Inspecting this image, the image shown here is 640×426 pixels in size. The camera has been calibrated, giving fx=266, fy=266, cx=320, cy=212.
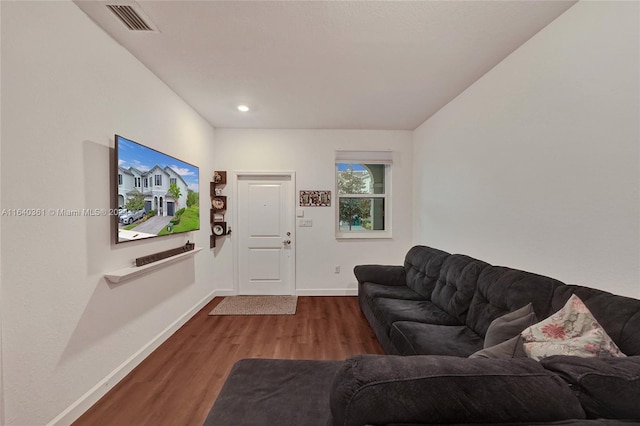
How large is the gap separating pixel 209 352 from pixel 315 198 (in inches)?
98.1

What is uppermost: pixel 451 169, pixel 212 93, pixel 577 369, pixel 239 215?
pixel 212 93

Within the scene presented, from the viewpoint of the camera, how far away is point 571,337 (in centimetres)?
114

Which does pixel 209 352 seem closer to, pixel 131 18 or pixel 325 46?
pixel 131 18

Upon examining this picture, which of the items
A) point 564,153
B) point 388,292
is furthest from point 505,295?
point 388,292

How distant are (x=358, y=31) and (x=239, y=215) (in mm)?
3094

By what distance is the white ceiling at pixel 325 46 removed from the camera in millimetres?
1693

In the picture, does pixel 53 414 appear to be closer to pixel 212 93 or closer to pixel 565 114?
pixel 212 93

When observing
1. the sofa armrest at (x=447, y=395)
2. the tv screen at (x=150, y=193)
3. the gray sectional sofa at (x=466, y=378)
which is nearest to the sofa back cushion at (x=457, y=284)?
the gray sectional sofa at (x=466, y=378)

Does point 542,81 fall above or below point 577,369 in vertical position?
above

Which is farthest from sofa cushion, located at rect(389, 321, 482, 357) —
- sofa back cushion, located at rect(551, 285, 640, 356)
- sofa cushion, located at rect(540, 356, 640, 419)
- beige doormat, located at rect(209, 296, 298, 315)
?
beige doormat, located at rect(209, 296, 298, 315)

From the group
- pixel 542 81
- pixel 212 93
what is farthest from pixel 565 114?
pixel 212 93

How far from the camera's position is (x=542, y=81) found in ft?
6.12

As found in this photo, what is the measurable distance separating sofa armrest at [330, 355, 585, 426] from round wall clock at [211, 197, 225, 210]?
3.75 meters

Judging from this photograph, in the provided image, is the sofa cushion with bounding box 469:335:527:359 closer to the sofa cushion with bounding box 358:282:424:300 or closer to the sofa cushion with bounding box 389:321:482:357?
the sofa cushion with bounding box 389:321:482:357
